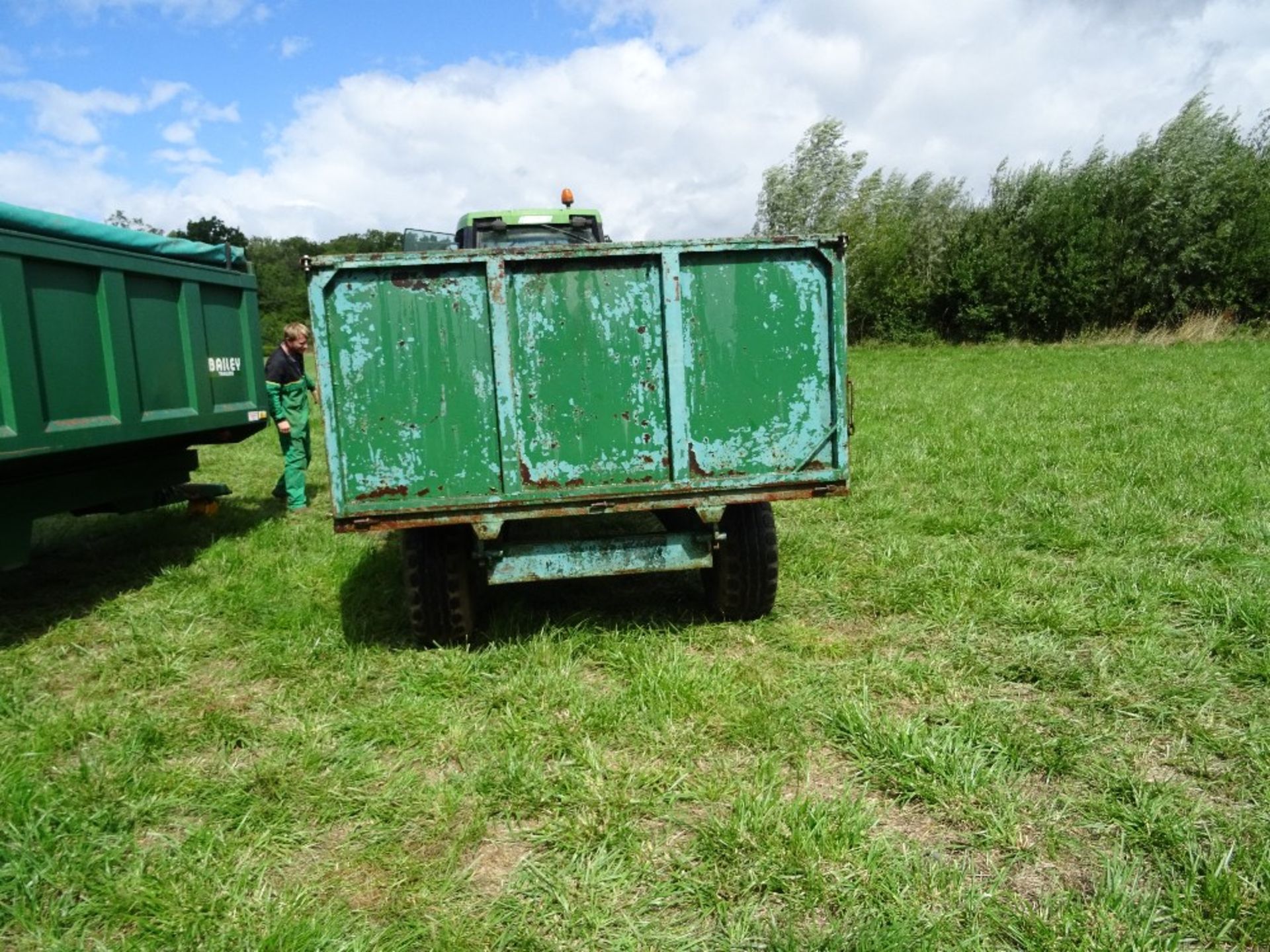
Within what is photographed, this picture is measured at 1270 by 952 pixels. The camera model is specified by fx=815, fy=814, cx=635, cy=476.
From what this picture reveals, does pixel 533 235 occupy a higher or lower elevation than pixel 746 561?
higher

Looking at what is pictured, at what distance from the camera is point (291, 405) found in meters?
7.27

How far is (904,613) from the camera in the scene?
421cm

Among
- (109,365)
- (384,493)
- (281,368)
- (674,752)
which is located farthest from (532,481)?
(281,368)

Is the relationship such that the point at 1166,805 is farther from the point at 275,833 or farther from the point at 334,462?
the point at 334,462

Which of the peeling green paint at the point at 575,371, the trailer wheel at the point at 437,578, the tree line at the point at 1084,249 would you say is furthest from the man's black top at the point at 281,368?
the tree line at the point at 1084,249

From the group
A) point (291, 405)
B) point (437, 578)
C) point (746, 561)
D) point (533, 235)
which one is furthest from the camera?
point (291, 405)

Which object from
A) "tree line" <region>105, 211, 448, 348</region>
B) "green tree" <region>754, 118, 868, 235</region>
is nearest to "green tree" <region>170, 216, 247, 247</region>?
"tree line" <region>105, 211, 448, 348</region>

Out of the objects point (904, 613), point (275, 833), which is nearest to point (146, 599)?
point (275, 833)

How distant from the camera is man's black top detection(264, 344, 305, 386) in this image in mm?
7242

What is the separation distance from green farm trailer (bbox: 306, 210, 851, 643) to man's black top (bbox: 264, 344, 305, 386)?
164 inches

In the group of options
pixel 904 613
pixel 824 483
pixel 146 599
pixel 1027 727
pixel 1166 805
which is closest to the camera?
pixel 1166 805

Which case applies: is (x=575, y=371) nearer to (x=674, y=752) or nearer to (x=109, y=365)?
(x=674, y=752)

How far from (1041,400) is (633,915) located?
1054 cm

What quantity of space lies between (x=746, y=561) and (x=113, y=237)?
4263 mm
